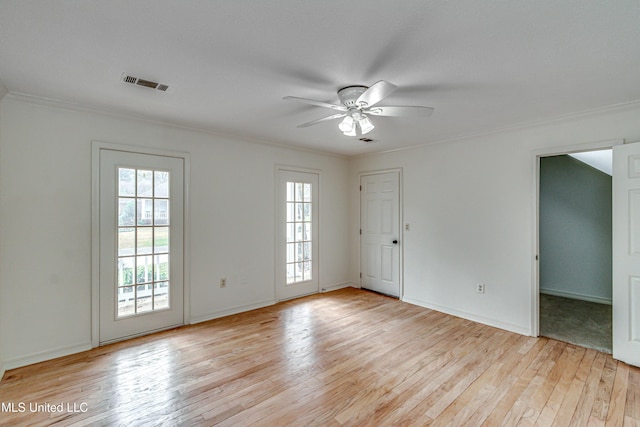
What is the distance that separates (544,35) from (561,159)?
411cm

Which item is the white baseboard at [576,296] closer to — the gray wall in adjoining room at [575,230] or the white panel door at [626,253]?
the gray wall in adjoining room at [575,230]

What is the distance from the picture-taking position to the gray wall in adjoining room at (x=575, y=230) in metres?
4.45

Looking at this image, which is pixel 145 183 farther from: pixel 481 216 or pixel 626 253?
pixel 626 253

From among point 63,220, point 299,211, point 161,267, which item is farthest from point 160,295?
point 299,211

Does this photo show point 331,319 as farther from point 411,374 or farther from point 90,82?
point 90,82

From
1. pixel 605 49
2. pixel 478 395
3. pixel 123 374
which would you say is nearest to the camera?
pixel 605 49

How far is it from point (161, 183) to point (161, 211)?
0.32 metres

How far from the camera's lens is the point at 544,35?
1.67 meters

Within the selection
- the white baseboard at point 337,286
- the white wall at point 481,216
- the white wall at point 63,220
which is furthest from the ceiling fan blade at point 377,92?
the white baseboard at point 337,286

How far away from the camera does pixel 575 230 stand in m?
Result: 4.69

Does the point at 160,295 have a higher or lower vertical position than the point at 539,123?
lower

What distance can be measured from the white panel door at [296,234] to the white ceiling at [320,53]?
5.83 feet

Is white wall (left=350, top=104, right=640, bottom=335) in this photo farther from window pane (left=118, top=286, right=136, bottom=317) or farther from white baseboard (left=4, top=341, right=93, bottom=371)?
white baseboard (left=4, top=341, right=93, bottom=371)

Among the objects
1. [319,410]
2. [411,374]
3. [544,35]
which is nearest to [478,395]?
[411,374]
